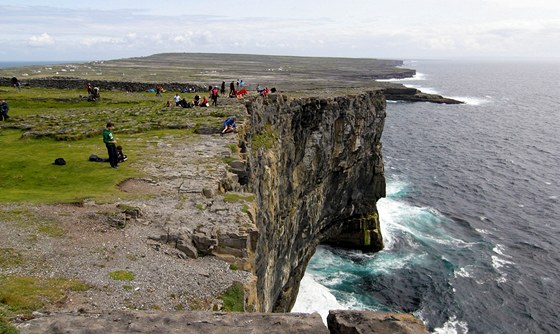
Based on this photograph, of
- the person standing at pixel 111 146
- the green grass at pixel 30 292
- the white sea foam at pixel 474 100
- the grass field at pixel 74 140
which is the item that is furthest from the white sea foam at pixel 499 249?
the white sea foam at pixel 474 100

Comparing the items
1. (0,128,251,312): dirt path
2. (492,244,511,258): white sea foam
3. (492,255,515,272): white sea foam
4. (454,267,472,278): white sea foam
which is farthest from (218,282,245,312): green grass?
(492,244,511,258): white sea foam

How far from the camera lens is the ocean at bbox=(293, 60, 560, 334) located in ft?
123

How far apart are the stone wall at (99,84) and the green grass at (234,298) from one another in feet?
165

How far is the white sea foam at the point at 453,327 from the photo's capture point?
34069mm

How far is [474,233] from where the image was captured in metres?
51.3

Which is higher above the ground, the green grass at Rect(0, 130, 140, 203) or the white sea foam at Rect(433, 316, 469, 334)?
the green grass at Rect(0, 130, 140, 203)

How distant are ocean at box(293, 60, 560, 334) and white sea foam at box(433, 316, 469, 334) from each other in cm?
9

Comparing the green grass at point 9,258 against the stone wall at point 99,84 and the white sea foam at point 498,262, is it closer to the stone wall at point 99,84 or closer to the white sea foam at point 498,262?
the white sea foam at point 498,262

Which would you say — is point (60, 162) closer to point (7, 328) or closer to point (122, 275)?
point (122, 275)

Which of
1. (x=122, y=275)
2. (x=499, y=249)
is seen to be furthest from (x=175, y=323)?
(x=499, y=249)

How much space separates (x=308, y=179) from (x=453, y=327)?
19156mm

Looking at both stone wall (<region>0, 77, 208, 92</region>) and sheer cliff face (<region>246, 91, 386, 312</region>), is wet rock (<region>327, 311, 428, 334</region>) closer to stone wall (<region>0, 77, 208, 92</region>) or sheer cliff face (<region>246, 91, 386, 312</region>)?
sheer cliff face (<region>246, 91, 386, 312</region>)

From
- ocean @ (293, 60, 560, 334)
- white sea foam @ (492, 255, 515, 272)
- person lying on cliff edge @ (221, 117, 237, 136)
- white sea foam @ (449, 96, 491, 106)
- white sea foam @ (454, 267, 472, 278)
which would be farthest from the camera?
white sea foam @ (449, 96, 491, 106)

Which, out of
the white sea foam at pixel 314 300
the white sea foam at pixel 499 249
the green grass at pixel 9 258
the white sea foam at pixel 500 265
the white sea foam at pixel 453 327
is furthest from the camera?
the white sea foam at pixel 499 249
